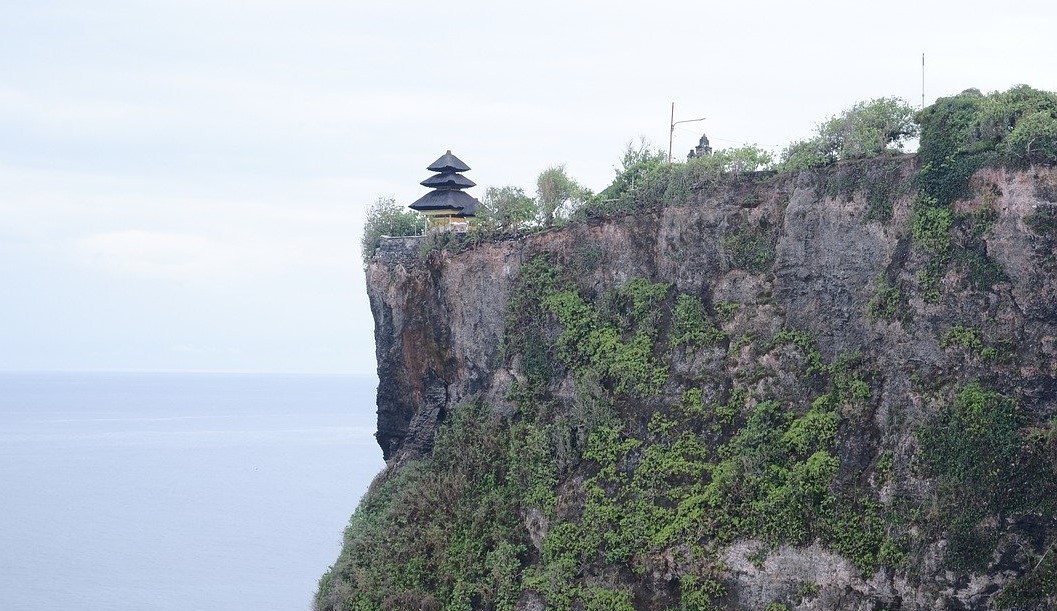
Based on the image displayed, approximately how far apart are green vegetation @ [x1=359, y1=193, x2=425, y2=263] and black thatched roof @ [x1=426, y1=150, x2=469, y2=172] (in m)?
1.68

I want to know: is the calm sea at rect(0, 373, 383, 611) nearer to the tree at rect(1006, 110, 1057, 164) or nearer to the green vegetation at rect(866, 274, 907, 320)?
the green vegetation at rect(866, 274, 907, 320)

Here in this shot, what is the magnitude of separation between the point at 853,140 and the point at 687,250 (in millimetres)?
5363

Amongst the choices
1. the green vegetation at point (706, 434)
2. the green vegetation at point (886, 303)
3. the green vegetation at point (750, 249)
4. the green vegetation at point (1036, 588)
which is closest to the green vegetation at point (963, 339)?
the green vegetation at point (706, 434)

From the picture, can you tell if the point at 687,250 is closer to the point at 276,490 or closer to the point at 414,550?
the point at 414,550

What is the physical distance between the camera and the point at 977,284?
26438 mm

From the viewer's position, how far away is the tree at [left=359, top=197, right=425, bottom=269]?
40.4 meters

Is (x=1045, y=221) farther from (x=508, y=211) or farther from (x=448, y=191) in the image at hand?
(x=448, y=191)

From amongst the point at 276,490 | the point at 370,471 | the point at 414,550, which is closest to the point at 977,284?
the point at 414,550

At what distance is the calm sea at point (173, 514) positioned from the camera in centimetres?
6097

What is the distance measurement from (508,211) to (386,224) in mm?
5503

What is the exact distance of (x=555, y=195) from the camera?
3675 centimetres

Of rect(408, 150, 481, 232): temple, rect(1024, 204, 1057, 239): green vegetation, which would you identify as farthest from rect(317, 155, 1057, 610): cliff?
rect(408, 150, 481, 232): temple

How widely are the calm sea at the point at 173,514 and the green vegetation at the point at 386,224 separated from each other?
23.4 m

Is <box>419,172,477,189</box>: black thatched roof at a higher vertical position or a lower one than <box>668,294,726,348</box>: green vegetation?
higher
